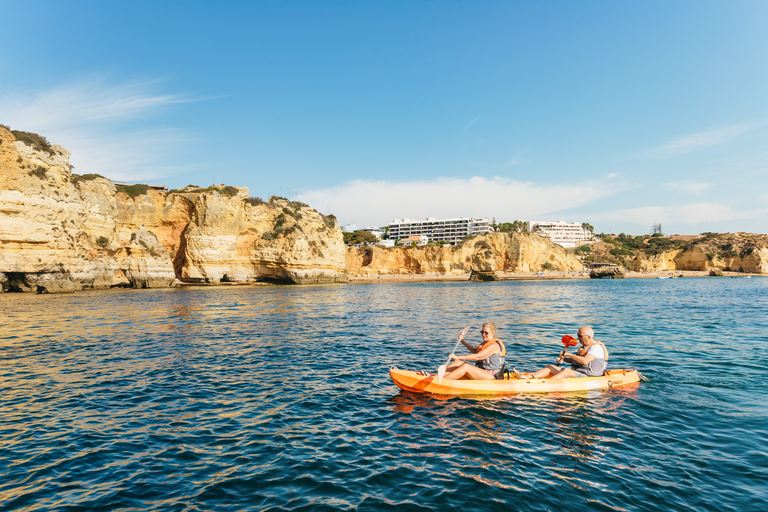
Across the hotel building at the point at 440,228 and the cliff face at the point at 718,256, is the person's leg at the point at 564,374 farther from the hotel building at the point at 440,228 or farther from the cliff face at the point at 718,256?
the hotel building at the point at 440,228

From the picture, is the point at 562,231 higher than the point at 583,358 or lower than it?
higher

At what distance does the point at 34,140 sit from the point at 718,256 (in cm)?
13165

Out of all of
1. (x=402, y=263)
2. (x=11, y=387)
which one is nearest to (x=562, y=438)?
(x=11, y=387)

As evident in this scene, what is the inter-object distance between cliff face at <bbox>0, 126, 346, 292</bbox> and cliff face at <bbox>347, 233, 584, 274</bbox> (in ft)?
82.1

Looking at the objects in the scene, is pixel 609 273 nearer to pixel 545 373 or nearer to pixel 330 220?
pixel 330 220

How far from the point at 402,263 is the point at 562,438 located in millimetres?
90779

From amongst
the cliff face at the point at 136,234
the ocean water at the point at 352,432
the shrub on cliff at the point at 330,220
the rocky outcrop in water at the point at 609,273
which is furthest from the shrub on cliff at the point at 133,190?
the rocky outcrop in water at the point at 609,273

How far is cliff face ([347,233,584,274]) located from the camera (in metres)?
92.2

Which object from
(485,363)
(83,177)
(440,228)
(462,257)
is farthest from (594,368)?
(440,228)

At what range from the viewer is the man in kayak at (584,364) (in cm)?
977

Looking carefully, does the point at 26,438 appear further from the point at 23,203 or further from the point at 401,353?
the point at 23,203

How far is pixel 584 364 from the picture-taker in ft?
32.5

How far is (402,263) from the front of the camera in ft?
321

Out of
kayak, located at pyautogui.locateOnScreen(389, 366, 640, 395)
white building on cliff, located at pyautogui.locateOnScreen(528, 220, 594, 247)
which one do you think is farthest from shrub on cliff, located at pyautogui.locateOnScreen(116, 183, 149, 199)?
white building on cliff, located at pyautogui.locateOnScreen(528, 220, 594, 247)
